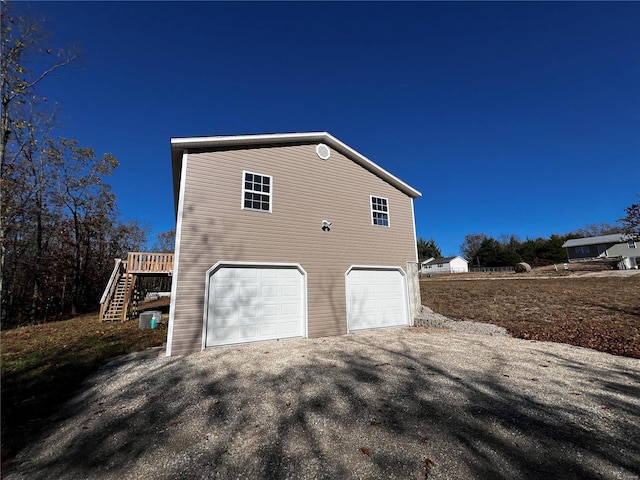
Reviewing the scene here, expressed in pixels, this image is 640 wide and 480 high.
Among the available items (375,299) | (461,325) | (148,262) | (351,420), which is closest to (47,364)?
(148,262)

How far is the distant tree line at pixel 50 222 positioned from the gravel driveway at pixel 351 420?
14251 millimetres

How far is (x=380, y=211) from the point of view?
11.2 meters

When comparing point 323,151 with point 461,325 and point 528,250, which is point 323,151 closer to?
point 461,325

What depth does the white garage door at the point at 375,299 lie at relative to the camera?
974 centimetres

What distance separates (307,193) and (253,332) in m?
4.82

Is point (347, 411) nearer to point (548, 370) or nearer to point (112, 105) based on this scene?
point (548, 370)

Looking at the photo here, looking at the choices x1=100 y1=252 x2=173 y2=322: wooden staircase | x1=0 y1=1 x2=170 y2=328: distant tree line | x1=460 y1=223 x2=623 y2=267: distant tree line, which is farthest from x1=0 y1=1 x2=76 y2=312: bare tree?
x1=460 y1=223 x2=623 y2=267: distant tree line

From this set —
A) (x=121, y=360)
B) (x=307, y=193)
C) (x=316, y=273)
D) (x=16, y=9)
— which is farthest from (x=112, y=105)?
(x=316, y=273)

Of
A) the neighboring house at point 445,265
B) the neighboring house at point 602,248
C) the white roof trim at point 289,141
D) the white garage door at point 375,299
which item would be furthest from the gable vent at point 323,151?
the neighboring house at point 445,265

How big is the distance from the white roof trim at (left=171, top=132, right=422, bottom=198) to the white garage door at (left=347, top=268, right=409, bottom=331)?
389 cm

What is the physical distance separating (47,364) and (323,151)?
9884mm

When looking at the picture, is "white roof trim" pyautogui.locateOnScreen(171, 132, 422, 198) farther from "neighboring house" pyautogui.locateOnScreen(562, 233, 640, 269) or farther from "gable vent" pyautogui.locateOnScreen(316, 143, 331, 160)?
"neighboring house" pyautogui.locateOnScreen(562, 233, 640, 269)

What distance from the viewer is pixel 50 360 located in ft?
22.6

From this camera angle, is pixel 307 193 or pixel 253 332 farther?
pixel 307 193
